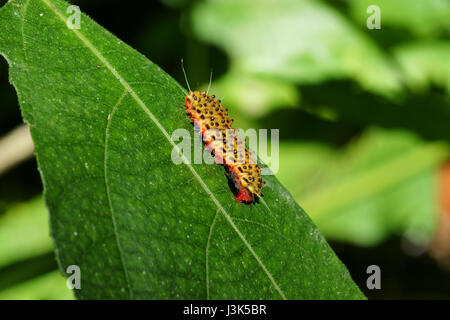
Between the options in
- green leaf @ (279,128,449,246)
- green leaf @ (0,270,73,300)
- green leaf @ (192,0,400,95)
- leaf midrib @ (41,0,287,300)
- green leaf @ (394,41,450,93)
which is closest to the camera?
leaf midrib @ (41,0,287,300)

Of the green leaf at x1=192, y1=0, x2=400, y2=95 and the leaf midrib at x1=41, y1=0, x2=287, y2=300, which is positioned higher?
the green leaf at x1=192, y1=0, x2=400, y2=95

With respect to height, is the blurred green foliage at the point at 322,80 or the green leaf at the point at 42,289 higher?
the blurred green foliage at the point at 322,80

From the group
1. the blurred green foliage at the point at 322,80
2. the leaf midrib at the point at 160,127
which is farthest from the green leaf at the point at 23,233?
the leaf midrib at the point at 160,127

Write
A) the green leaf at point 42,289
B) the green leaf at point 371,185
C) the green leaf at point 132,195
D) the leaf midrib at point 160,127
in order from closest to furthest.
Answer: the green leaf at point 132,195 → the leaf midrib at point 160,127 → the green leaf at point 42,289 → the green leaf at point 371,185

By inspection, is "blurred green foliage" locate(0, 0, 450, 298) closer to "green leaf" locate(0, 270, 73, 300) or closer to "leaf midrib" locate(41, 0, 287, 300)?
"green leaf" locate(0, 270, 73, 300)

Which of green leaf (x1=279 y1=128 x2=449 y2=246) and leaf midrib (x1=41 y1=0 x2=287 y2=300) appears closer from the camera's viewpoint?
leaf midrib (x1=41 y1=0 x2=287 y2=300)

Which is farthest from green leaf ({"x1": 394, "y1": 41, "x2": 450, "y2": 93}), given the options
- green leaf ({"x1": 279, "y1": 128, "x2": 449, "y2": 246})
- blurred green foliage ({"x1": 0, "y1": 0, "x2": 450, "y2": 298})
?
green leaf ({"x1": 279, "y1": 128, "x2": 449, "y2": 246})

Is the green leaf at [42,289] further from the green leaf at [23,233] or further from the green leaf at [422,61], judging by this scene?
the green leaf at [422,61]
